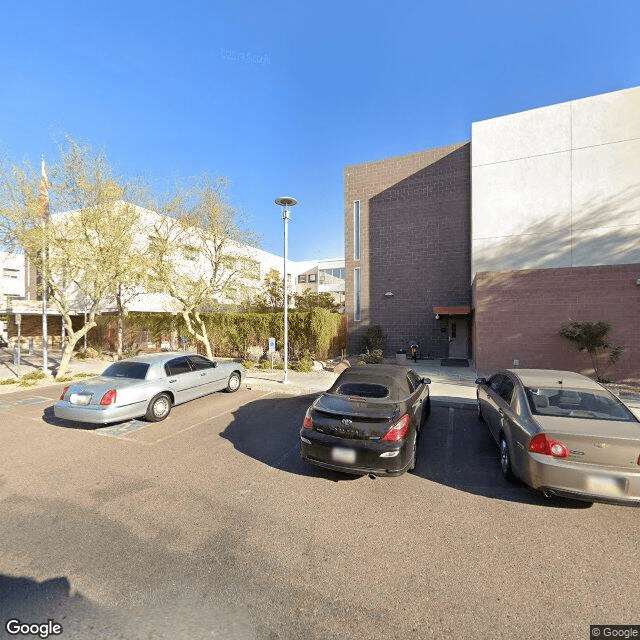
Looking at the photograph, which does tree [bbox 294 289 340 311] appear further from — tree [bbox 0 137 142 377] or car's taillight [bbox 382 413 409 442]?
car's taillight [bbox 382 413 409 442]

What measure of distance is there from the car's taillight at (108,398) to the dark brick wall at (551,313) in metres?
12.7

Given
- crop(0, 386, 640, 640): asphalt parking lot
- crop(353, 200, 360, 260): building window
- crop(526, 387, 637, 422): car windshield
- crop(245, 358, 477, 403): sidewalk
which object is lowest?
crop(245, 358, 477, 403): sidewalk

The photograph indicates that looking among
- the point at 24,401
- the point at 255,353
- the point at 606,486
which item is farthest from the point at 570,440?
the point at 255,353

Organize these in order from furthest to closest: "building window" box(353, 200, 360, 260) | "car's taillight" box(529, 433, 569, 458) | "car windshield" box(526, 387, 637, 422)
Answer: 1. "building window" box(353, 200, 360, 260)
2. "car windshield" box(526, 387, 637, 422)
3. "car's taillight" box(529, 433, 569, 458)

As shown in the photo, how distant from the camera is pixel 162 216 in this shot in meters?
15.5

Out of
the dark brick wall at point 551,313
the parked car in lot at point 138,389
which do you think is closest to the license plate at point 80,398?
the parked car in lot at point 138,389

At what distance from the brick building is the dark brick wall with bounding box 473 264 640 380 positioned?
39 mm

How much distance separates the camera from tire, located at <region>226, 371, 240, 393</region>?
1011 centimetres

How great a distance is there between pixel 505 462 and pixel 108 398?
7396 millimetres

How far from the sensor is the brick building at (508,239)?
1224 cm

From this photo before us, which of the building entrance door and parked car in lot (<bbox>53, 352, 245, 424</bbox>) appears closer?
parked car in lot (<bbox>53, 352, 245, 424</bbox>)

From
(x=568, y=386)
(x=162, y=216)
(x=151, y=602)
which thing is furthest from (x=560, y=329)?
(x=162, y=216)

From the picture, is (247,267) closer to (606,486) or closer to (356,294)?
Answer: (356,294)

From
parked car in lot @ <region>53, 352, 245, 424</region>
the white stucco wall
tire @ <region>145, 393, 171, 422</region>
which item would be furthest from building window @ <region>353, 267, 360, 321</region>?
tire @ <region>145, 393, 171, 422</region>
